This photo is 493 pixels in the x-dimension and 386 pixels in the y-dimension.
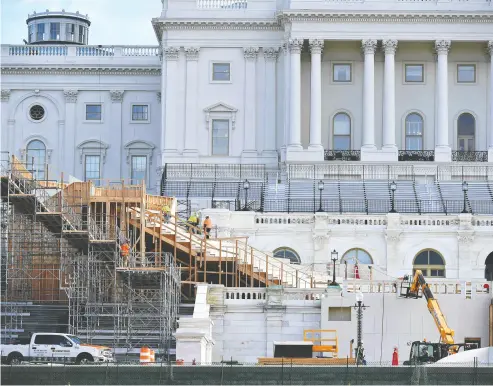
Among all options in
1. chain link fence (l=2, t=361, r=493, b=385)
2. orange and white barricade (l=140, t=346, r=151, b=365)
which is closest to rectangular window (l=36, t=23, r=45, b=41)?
orange and white barricade (l=140, t=346, r=151, b=365)

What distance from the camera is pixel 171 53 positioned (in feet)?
424

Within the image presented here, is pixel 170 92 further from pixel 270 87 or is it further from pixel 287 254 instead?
pixel 287 254

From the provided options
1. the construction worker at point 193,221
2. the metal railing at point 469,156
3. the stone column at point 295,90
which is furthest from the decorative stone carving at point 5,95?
the construction worker at point 193,221

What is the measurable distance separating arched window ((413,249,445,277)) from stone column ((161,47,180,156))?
105 feet

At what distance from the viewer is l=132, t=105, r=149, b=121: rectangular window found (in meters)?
141

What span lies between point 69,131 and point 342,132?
2107 cm

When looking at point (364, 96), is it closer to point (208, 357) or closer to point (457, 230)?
point (457, 230)

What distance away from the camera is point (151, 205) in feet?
314

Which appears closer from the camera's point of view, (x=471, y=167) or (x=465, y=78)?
(x=471, y=167)

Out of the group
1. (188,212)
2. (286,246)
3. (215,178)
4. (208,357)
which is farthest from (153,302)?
(215,178)

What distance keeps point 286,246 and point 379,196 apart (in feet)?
38.1

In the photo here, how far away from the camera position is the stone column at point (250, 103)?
422ft

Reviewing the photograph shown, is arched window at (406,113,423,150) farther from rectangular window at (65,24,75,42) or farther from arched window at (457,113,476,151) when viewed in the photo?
rectangular window at (65,24,75,42)

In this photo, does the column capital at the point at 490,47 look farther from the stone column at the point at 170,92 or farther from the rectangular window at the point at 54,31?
the rectangular window at the point at 54,31
